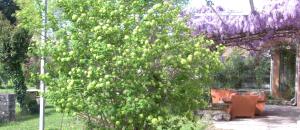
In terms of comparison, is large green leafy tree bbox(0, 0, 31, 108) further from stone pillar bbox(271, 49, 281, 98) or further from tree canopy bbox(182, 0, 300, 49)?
stone pillar bbox(271, 49, 281, 98)

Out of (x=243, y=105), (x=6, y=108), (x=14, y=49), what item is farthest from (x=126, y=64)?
(x=243, y=105)

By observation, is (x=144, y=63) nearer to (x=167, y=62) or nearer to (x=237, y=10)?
(x=167, y=62)

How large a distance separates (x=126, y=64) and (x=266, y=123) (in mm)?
7126

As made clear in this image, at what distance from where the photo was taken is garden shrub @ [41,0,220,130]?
432cm

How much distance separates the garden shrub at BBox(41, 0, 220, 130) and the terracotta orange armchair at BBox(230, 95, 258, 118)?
A: 7.19 meters

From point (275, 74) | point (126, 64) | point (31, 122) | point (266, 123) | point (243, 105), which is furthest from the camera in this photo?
point (275, 74)

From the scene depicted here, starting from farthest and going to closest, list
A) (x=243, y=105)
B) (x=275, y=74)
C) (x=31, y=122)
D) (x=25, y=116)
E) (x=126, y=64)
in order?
(x=275, y=74) → (x=243, y=105) → (x=25, y=116) → (x=31, y=122) → (x=126, y=64)

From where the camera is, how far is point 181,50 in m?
4.61

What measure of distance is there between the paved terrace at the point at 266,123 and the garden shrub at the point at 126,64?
533 cm

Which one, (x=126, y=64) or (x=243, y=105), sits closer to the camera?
(x=126, y=64)

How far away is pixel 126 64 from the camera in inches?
168

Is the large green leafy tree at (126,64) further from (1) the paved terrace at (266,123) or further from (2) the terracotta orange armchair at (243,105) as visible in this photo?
(2) the terracotta orange armchair at (243,105)

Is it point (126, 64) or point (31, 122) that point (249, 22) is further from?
point (126, 64)

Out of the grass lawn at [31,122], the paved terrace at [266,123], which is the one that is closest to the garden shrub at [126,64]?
the grass lawn at [31,122]
